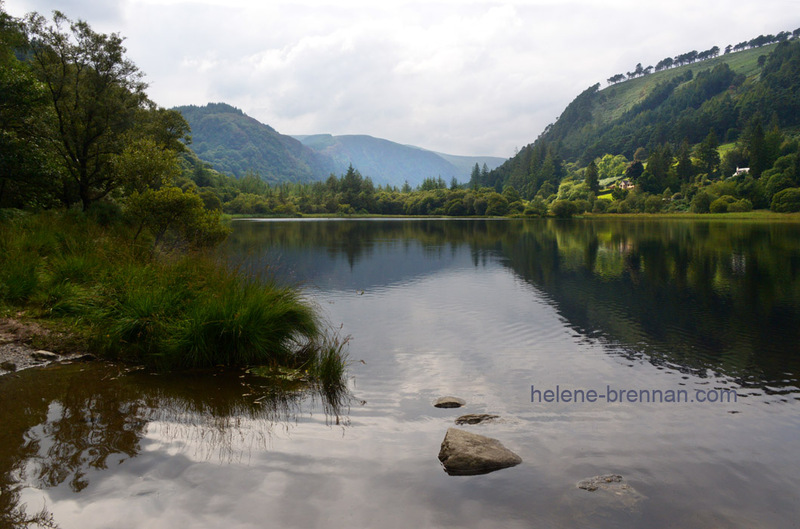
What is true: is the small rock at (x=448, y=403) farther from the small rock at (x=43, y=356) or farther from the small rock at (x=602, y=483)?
the small rock at (x=43, y=356)

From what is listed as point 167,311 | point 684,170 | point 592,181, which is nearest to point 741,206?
point 684,170

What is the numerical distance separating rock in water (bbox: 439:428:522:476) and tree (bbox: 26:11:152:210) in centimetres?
2329

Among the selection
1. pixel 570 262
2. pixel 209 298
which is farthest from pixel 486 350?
pixel 570 262

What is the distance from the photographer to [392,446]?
6566mm

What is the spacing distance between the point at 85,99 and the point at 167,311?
19.5m

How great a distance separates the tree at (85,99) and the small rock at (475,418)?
22.7 m

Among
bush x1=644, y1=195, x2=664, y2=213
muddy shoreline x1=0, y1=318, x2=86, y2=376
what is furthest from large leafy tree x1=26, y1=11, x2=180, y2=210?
bush x1=644, y1=195, x2=664, y2=213

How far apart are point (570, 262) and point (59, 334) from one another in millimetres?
30034

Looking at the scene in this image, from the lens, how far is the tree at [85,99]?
22016 millimetres

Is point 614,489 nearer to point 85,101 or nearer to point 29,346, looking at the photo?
point 29,346

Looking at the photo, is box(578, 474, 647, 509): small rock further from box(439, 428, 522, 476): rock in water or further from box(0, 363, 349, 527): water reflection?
box(0, 363, 349, 527): water reflection

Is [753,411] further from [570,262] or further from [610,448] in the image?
[570,262]

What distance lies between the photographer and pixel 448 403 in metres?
8.49

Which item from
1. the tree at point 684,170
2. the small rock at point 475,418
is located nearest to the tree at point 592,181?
the tree at point 684,170
